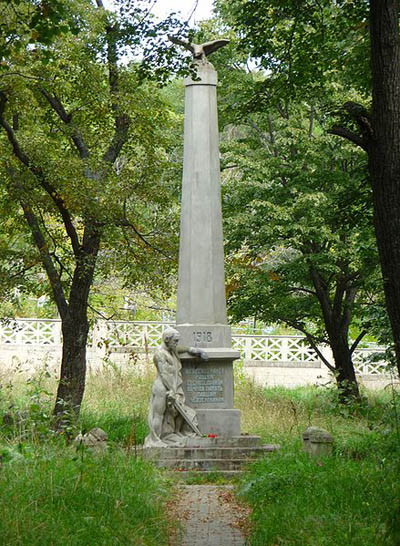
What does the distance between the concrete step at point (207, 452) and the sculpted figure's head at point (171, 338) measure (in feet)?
5.16

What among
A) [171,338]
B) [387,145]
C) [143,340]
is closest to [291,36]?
[387,145]

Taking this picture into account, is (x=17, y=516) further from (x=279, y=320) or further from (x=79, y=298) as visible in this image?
(x=279, y=320)

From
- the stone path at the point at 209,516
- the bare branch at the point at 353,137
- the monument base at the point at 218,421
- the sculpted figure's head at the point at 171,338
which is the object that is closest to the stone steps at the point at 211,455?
the monument base at the point at 218,421

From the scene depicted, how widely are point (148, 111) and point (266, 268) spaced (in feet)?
22.5

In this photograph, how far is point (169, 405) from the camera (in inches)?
497

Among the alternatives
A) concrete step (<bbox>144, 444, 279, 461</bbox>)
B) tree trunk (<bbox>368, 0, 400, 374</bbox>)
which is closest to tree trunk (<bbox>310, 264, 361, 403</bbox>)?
concrete step (<bbox>144, 444, 279, 461</bbox>)

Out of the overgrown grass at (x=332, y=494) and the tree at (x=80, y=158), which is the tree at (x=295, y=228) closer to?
the tree at (x=80, y=158)

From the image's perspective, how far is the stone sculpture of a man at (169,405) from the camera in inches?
494

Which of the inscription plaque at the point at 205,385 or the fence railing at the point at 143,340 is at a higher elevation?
the fence railing at the point at 143,340

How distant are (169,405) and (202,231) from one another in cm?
316

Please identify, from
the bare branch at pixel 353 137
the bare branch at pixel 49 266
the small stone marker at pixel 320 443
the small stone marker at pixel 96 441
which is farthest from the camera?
the bare branch at pixel 49 266

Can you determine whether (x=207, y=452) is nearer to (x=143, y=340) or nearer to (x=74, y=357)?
(x=74, y=357)

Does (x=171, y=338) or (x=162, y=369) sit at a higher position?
(x=171, y=338)

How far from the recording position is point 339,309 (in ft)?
68.0
